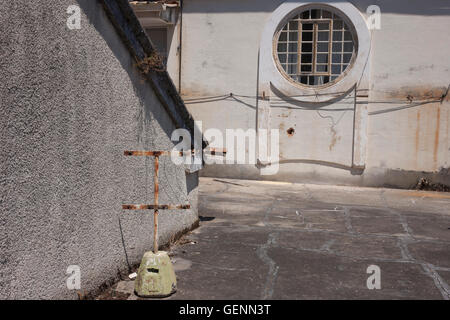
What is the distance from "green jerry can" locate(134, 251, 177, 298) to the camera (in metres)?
3.49

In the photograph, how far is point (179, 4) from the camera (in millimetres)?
11539

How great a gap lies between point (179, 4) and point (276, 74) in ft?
10.2

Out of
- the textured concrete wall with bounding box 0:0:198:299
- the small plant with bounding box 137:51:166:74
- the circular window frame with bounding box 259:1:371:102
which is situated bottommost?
Answer: the textured concrete wall with bounding box 0:0:198:299

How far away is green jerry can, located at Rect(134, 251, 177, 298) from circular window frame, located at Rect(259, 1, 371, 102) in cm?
818

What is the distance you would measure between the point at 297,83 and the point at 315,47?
0.97m

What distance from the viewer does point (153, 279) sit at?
3.50m

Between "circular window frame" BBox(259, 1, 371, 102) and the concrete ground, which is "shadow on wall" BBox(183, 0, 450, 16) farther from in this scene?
the concrete ground

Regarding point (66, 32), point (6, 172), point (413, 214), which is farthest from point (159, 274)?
point (413, 214)

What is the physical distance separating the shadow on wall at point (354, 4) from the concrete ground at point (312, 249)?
4545 millimetres

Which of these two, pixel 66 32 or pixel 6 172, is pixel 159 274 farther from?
pixel 66 32
